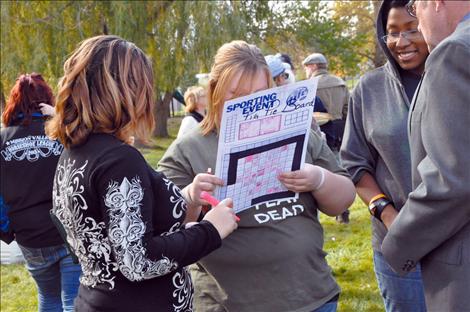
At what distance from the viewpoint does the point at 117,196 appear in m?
1.59

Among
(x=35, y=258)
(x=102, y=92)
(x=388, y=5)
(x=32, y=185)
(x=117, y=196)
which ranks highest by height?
(x=388, y=5)

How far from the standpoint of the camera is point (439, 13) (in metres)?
1.54

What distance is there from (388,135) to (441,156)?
76 centimetres

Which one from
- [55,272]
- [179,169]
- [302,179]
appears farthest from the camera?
[55,272]

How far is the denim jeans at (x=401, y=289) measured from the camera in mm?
2259

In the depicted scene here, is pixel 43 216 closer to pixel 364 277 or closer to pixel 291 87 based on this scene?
pixel 291 87

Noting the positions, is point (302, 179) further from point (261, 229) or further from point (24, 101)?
point (24, 101)

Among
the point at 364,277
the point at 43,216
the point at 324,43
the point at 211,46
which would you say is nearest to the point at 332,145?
the point at 364,277

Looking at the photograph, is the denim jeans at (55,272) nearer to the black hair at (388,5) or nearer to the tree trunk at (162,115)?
the black hair at (388,5)

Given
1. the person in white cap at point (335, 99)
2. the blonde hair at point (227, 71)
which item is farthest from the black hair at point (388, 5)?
the person in white cap at point (335, 99)

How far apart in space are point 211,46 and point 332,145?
618 cm

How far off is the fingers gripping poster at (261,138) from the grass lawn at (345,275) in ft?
8.59

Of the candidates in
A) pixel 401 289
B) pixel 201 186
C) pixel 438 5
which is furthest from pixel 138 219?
pixel 401 289

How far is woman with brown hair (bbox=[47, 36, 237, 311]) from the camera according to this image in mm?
1614
